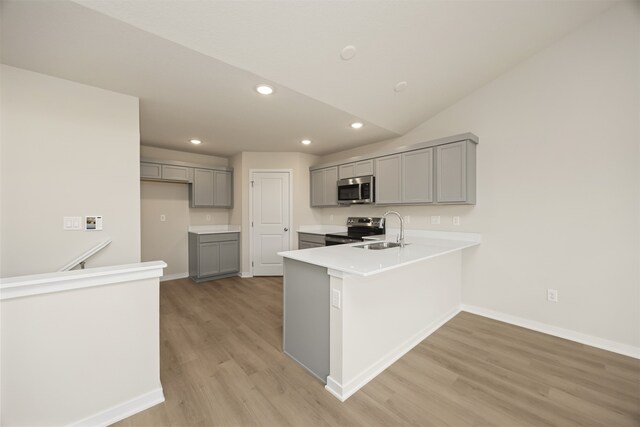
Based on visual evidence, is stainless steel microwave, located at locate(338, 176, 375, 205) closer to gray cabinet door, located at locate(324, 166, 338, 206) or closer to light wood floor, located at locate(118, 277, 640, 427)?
gray cabinet door, located at locate(324, 166, 338, 206)

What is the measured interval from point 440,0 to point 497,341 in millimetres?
3155

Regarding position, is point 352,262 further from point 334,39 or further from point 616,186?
point 616,186

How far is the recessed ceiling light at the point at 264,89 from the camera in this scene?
2527mm

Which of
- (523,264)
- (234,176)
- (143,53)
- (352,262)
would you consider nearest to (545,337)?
(523,264)

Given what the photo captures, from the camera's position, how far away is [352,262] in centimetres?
188

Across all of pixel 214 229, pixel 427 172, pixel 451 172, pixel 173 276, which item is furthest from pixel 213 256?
pixel 451 172

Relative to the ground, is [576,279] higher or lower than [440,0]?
lower

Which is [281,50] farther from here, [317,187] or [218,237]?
[218,237]

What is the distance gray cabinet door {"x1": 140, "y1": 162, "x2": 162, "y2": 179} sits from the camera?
13.9ft

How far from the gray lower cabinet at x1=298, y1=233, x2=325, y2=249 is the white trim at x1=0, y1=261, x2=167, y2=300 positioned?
3.03 meters

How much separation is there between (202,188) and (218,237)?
1.00 meters

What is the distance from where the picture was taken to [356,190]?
4254mm

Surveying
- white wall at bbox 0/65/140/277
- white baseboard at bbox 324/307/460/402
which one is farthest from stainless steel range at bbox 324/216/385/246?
white wall at bbox 0/65/140/277

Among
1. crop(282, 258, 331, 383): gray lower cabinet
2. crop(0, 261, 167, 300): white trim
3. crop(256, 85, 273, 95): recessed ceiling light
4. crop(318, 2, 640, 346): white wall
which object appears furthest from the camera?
crop(256, 85, 273, 95): recessed ceiling light
